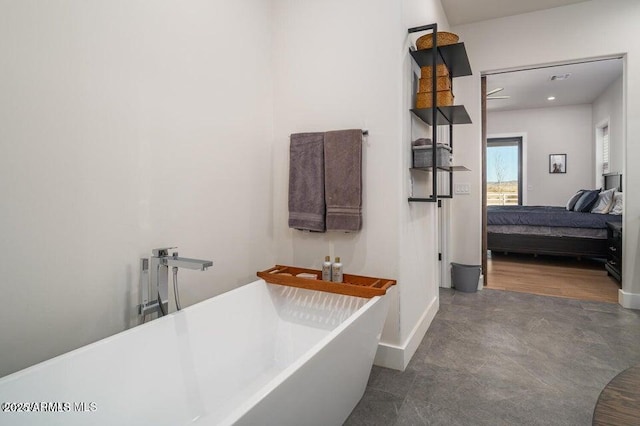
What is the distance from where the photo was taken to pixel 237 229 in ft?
6.81

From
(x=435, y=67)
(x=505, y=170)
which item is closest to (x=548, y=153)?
(x=505, y=170)

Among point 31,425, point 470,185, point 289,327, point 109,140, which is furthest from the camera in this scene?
A: point 470,185

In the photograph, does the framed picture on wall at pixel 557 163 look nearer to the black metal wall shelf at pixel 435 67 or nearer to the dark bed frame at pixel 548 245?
the dark bed frame at pixel 548 245

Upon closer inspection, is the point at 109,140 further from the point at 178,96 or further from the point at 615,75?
the point at 615,75

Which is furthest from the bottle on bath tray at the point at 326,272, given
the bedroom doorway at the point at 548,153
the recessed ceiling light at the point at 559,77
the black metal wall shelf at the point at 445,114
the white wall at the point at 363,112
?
the recessed ceiling light at the point at 559,77

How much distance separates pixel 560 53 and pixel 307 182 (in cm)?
297

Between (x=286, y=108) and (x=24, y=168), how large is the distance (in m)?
1.57

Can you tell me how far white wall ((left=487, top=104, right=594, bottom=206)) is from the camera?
6.90m

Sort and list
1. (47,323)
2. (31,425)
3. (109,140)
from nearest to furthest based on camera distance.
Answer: (31,425)
(47,323)
(109,140)

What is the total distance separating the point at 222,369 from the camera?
1.60m

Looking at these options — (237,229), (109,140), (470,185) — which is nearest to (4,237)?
(109,140)

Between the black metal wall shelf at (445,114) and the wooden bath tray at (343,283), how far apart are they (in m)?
1.14

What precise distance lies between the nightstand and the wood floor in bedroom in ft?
0.51

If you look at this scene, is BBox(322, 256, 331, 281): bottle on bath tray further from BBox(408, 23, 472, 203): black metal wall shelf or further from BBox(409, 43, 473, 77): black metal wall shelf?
BBox(409, 43, 473, 77): black metal wall shelf
